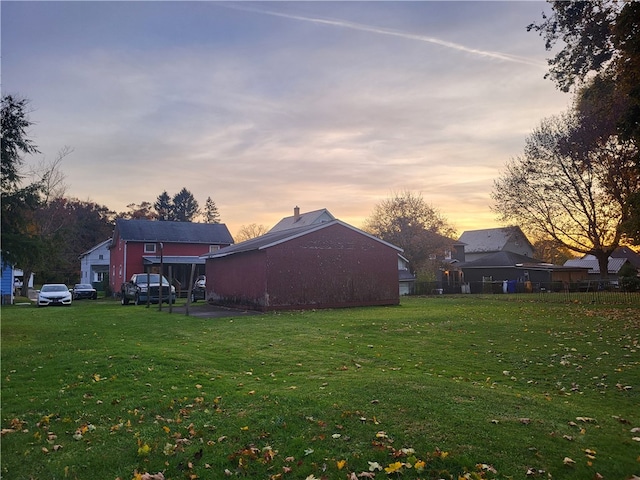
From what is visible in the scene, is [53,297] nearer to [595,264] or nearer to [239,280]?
[239,280]

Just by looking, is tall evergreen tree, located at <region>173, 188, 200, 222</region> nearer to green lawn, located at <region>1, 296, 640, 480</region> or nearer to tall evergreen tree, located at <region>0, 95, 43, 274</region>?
tall evergreen tree, located at <region>0, 95, 43, 274</region>

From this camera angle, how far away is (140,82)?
16234 millimetres

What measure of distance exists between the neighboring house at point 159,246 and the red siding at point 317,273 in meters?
18.5

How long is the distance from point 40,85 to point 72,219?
54381 mm

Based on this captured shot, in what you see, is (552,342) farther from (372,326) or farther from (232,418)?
(232,418)

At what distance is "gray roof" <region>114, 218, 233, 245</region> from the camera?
47188mm

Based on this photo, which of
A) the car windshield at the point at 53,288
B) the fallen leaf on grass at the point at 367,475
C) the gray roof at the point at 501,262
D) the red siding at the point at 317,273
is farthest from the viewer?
the gray roof at the point at 501,262

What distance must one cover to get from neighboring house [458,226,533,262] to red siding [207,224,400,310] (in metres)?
44.1

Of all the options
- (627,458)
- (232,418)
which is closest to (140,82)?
(232,418)

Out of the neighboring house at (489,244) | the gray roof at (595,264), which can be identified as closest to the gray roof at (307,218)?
the neighboring house at (489,244)

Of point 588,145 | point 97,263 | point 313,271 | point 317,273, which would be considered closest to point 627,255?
point 588,145

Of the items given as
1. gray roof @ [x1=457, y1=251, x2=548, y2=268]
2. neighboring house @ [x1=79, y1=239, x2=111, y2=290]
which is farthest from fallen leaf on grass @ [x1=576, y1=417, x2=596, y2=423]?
neighboring house @ [x1=79, y1=239, x2=111, y2=290]

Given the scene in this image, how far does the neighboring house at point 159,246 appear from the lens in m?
45.9

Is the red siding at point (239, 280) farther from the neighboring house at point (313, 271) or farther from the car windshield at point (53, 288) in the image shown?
the car windshield at point (53, 288)
